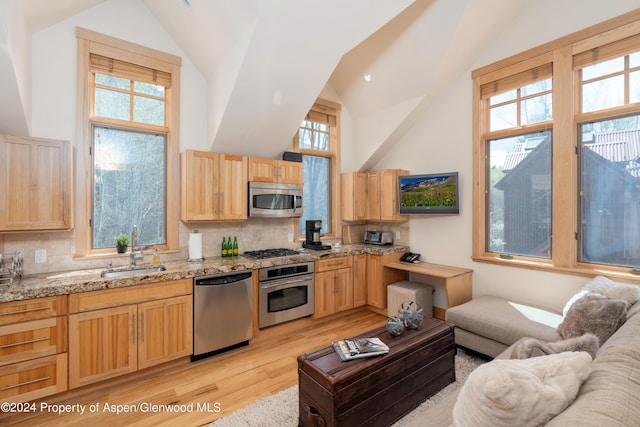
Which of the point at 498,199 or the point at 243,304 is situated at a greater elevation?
the point at 498,199

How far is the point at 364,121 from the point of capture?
4906 mm

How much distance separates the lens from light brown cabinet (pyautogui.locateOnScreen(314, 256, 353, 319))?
3814 mm

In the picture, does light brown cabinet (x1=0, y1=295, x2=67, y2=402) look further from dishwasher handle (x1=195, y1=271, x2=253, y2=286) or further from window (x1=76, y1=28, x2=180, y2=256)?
dishwasher handle (x1=195, y1=271, x2=253, y2=286)

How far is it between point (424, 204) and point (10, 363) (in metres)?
4.39

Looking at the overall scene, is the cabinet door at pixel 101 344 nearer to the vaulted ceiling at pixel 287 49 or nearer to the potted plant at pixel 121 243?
the potted plant at pixel 121 243

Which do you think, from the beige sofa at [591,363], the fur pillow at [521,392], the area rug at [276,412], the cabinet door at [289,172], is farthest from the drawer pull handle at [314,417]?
the cabinet door at [289,172]

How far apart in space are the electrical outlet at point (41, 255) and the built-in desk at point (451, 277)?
12.7 feet

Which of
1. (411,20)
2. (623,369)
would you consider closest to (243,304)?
(623,369)

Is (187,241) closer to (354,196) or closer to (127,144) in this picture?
(127,144)

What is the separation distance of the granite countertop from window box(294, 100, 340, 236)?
111 cm

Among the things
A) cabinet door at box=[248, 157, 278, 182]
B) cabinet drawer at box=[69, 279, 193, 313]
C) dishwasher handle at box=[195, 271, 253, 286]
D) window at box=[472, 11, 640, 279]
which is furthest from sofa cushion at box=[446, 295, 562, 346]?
cabinet drawer at box=[69, 279, 193, 313]

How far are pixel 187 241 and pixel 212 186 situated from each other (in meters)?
0.74

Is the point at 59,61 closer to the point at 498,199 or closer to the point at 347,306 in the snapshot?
the point at 347,306

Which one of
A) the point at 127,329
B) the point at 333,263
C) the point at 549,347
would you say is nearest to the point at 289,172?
the point at 333,263
